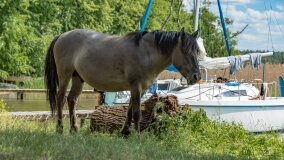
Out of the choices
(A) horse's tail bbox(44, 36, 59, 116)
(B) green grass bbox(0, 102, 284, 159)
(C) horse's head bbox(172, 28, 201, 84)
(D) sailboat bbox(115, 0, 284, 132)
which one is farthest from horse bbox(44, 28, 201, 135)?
(D) sailboat bbox(115, 0, 284, 132)

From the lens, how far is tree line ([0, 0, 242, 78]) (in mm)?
22766

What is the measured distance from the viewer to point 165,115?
6375mm

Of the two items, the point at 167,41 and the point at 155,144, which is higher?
the point at 167,41

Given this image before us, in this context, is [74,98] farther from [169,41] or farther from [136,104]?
[169,41]

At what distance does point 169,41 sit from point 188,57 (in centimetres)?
42

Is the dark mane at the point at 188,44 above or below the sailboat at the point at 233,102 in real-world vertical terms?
above

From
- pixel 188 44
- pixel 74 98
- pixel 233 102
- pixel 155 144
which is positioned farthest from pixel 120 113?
pixel 233 102

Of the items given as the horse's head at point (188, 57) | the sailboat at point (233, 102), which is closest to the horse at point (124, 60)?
the horse's head at point (188, 57)

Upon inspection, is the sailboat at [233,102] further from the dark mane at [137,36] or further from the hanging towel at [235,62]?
the dark mane at [137,36]

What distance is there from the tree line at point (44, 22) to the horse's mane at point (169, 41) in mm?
10514

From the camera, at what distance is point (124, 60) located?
547 centimetres

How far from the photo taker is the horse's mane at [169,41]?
5.23 m

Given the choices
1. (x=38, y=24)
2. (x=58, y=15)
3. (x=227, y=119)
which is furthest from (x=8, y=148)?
(x=58, y=15)

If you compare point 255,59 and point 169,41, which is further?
point 255,59
